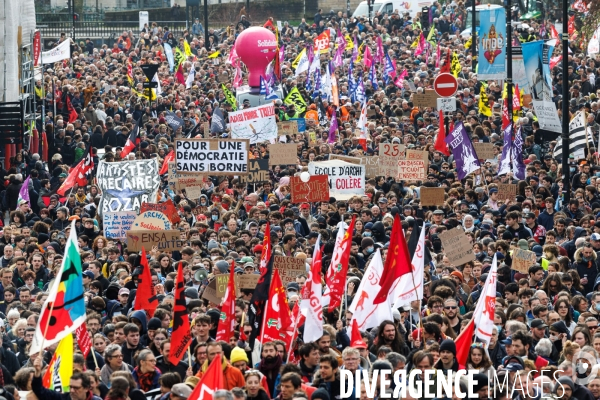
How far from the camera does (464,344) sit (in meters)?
11.8

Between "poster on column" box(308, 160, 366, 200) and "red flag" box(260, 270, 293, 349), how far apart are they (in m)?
8.31

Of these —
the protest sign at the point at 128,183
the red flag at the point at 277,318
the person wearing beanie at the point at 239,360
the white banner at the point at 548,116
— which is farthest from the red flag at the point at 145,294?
the white banner at the point at 548,116

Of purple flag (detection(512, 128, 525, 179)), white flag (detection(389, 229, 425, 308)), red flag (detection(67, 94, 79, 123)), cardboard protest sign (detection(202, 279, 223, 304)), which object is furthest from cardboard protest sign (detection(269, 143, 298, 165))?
white flag (detection(389, 229, 425, 308))

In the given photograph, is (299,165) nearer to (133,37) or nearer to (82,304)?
(82,304)

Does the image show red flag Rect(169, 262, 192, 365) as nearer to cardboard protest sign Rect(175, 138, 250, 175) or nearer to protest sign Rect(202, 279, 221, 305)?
protest sign Rect(202, 279, 221, 305)

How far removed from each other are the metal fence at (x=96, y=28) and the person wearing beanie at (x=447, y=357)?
45712 mm

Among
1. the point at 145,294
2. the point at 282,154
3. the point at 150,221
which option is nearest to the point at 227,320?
the point at 145,294

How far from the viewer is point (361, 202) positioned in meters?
19.6

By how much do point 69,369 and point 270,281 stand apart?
3152mm

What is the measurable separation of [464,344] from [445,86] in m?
14.9

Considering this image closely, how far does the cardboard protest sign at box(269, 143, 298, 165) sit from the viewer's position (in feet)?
77.3

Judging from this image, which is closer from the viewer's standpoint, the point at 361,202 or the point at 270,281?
the point at 270,281

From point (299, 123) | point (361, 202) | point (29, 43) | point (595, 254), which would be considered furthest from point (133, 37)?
point (595, 254)

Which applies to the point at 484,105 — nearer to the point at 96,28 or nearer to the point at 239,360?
the point at 239,360
